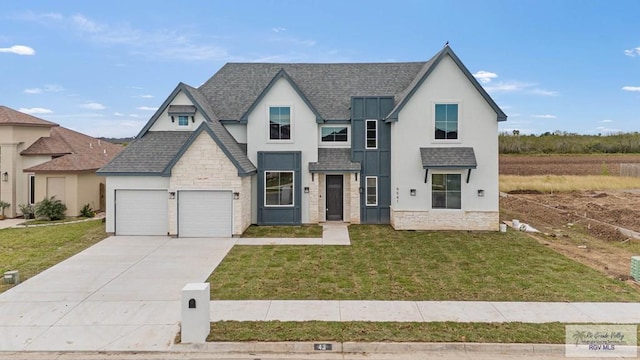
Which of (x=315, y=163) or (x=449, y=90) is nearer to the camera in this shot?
(x=449, y=90)

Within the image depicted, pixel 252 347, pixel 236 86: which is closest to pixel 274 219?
pixel 236 86

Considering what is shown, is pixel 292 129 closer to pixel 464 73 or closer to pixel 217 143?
pixel 217 143

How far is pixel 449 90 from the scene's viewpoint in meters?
18.8

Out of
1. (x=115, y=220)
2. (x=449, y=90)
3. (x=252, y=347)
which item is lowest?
(x=252, y=347)

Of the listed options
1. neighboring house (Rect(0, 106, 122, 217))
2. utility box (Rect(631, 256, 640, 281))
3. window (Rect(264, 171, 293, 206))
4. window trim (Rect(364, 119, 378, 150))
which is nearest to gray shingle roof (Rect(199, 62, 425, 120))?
window trim (Rect(364, 119, 378, 150))

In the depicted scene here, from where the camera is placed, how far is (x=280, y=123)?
20.2 metres

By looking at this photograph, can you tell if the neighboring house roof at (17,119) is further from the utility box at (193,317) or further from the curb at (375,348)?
the curb at (375,348)

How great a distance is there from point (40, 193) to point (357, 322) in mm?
21907

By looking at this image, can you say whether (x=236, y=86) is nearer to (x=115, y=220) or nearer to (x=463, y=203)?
(x=115, y=220)

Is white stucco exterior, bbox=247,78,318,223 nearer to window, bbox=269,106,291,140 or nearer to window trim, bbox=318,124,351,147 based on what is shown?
window, bbox=269,106,291,140

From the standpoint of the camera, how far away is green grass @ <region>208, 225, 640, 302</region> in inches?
408

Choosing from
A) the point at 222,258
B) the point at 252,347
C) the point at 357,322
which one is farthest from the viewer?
the point at 222,258

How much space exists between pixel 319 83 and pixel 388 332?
16684mm

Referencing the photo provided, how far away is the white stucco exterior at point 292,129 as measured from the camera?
1998 centimetres
